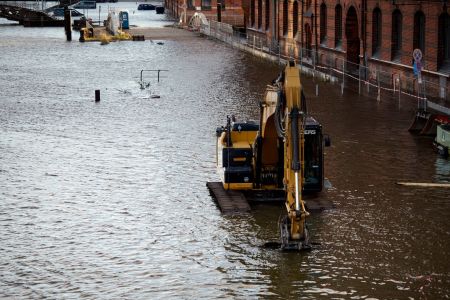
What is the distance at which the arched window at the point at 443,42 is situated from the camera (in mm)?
44844

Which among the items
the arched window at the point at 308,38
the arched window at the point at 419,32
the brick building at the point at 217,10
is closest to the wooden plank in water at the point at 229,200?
the arched window at the point at 419,32

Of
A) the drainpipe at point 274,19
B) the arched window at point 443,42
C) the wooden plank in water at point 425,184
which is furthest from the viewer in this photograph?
the drainpipe at point 274,19

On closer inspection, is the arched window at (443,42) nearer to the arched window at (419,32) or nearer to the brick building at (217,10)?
the arched window at (419,32)

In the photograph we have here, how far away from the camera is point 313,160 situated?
1063 inches

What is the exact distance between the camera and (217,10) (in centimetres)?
10462

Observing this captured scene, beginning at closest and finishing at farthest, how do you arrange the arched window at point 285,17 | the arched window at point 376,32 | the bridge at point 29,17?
the arched window at point 376,32
the arched window at point 285,17
the bridge at point 29,17

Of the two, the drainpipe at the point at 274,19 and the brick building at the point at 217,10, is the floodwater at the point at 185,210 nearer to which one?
the drainpipe at the point at 274,19

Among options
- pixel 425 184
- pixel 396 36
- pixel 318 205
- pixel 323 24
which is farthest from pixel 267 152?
pixel 323 24

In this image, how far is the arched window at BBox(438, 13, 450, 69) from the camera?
147 ft

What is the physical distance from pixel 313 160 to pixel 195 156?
7134 mm

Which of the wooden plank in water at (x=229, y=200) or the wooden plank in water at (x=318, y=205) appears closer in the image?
the wooden plank in water at (x=229, y=200)

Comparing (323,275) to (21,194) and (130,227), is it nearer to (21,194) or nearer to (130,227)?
(130,227)

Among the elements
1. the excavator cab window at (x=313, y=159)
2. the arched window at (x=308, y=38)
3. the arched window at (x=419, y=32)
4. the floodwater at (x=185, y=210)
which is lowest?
the floodwater at (x=185, y=210)

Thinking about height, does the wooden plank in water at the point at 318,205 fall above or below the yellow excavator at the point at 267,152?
below
